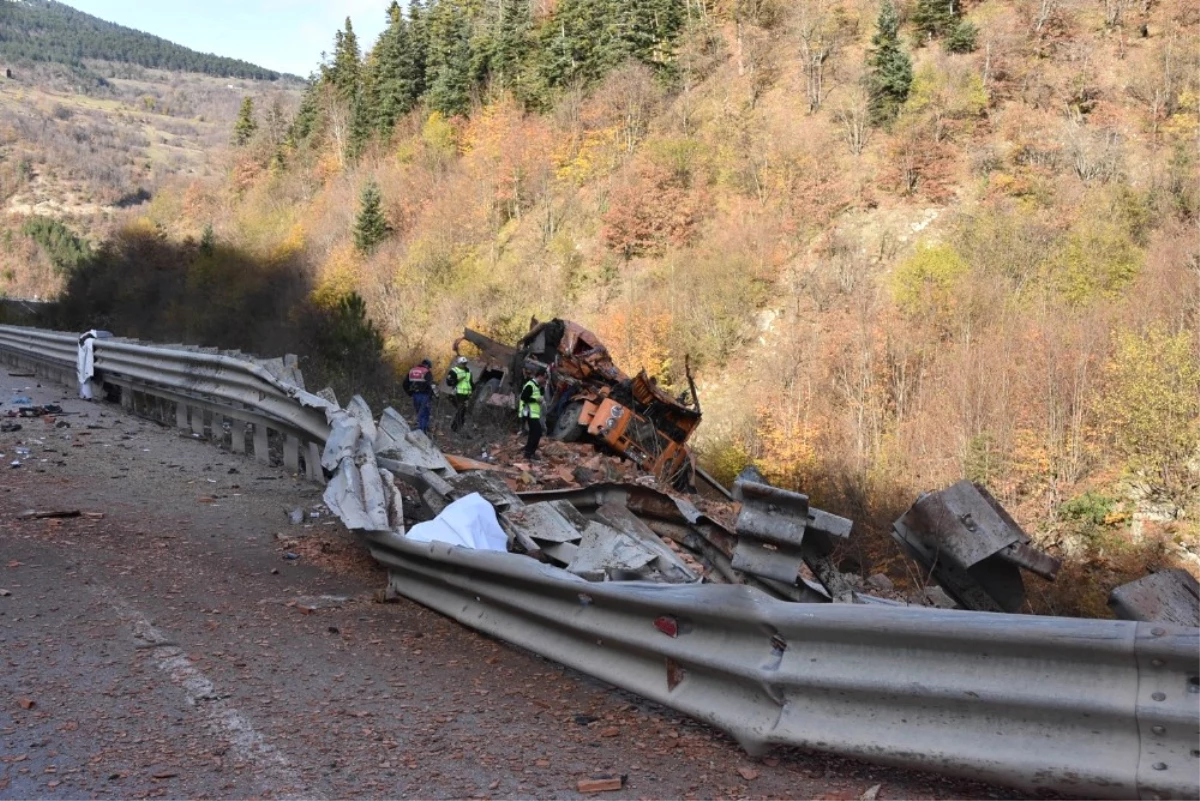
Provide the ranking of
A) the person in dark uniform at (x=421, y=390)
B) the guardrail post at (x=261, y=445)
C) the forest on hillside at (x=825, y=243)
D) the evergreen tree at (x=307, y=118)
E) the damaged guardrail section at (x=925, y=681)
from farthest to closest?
1. the evergreen tree at (x=307, y=118)
2. the forest on hillside at (x=825, y=243)
3. the person in dark uniform at (x=421, y=390)
4. the guardrail post at (x=261, y=445)
5. the damaged guardrail section at (x=925, y=681)

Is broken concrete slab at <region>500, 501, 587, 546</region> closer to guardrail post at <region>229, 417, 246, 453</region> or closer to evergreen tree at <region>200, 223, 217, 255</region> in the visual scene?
guardrail post at <region>229, 417, 246, 453</region>

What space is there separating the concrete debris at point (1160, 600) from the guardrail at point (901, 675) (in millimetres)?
1057

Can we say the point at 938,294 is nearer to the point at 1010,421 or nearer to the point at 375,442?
the point at 1010,421

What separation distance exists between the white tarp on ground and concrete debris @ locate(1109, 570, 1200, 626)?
2.63 meters

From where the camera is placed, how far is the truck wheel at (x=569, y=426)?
1375cm

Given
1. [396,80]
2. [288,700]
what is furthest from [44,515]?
[396,80]

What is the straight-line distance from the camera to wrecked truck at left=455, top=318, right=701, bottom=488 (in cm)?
1352

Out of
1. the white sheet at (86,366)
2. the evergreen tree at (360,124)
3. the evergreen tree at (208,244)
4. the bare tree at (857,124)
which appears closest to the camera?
the white sheet at (86,366)

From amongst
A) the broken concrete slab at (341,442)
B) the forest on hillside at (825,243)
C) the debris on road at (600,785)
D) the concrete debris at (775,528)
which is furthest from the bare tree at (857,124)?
the debris on road at (600,785)

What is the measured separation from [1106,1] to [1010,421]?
86.9 ft

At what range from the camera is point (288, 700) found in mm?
3264

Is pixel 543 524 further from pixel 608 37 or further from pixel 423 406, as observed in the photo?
pixel 608 37

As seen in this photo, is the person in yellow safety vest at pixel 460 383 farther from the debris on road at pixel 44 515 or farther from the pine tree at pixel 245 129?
the pine tree at pixel 245 129

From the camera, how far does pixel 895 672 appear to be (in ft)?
8.43
